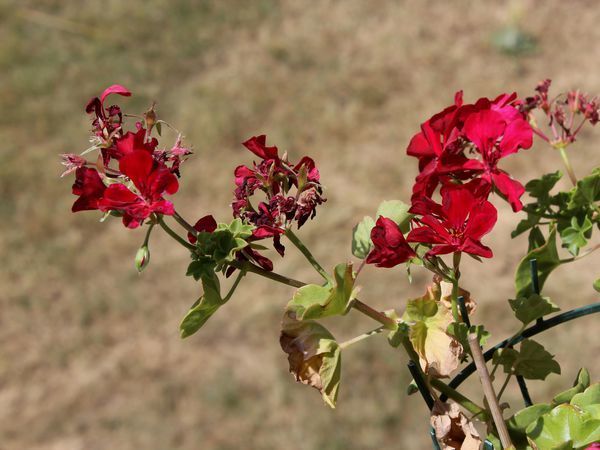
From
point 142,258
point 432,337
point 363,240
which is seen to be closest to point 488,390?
point 432,337

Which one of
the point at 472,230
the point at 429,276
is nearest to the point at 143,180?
the point at 472,230

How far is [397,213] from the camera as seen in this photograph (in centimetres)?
65

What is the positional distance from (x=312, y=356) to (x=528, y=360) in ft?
0.62

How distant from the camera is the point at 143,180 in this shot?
57cm

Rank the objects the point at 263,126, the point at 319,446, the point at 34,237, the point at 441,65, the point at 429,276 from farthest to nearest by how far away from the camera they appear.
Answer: the point at 441,65 → the point at 263,126 → the point at 34,237 → the point at 429,276 → the point at 319,446

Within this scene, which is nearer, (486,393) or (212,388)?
(486,393)

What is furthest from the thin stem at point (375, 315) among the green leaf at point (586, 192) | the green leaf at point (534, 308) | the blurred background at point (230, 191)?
the blurred background at point (230, 191)

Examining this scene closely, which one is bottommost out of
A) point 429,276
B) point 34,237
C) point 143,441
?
point 143,441

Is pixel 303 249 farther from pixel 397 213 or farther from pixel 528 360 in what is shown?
pixel 528 360

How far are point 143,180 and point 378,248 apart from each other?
17 cm

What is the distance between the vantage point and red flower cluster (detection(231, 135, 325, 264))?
0.59 metres

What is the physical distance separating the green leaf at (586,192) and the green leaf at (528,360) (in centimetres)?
13

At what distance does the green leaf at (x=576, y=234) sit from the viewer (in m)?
0.71

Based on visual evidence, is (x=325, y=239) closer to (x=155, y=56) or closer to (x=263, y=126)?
(x=263, y=126)
